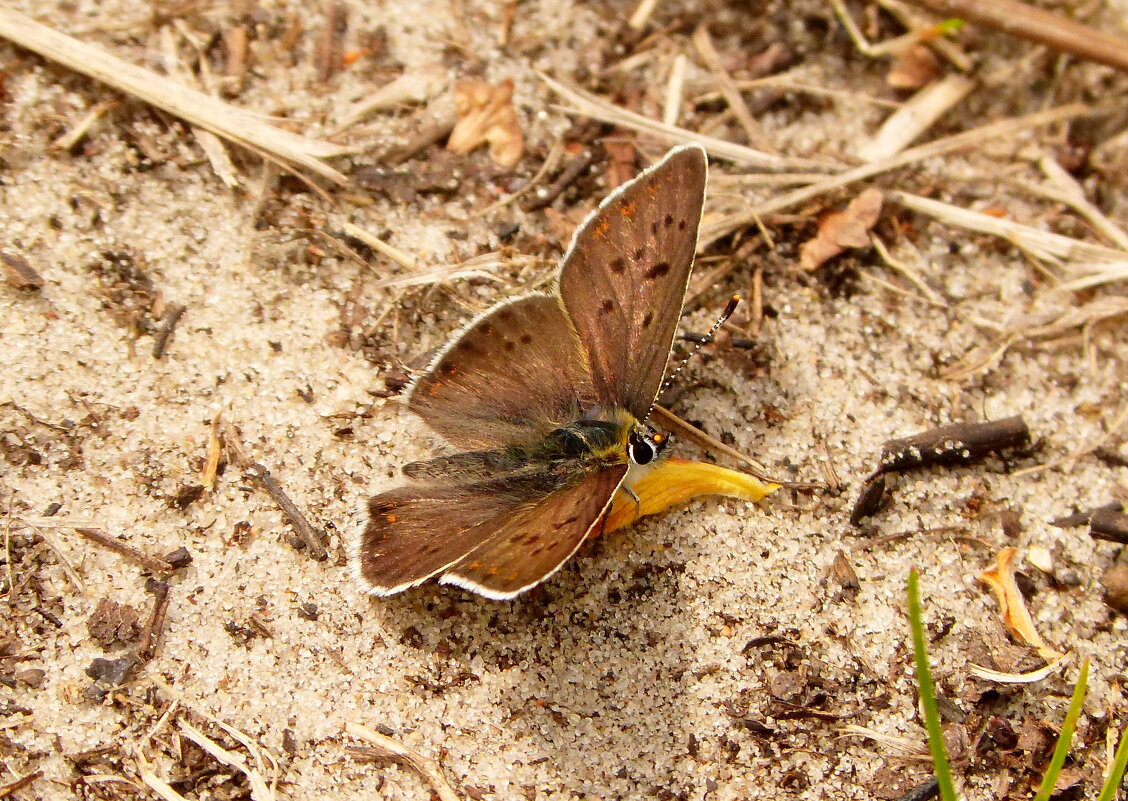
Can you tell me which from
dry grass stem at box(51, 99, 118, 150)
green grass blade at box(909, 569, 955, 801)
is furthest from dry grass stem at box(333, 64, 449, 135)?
green grass blade at box(909, 569, 955, 801)

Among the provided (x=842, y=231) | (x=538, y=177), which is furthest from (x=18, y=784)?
(x=842, y=231)

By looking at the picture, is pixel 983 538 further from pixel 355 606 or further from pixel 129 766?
pixel 129 766

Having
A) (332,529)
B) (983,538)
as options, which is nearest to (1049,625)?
(983,538)

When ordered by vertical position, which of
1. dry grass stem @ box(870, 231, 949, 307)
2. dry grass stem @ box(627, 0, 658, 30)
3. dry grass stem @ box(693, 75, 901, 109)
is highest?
dry grass stem @ box(627, 0, 658, 30)

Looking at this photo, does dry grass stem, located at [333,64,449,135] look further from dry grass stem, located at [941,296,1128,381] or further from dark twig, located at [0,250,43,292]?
dry grass stem, located at [941,296,1128,381]

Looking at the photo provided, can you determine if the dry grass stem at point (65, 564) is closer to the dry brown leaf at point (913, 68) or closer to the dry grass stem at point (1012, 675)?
the dry grass stem at point (1012, 675)

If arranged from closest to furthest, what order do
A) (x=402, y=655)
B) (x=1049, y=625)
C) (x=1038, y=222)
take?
1. (x=402, y=655)
2. (x=1049, y=625)
3. (x=1038, y=222)
